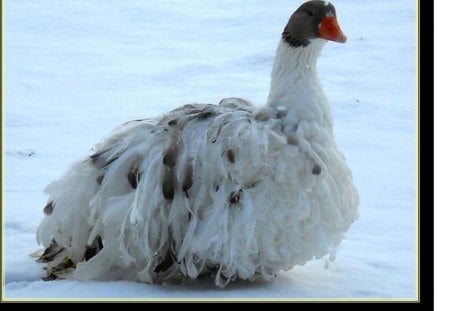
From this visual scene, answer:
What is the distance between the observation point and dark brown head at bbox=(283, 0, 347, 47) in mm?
5031

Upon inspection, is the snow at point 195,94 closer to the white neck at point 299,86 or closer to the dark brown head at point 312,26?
the white neck at point 299,86

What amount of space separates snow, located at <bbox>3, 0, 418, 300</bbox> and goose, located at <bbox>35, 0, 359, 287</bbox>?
0.17 meters

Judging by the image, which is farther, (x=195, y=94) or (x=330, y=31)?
(x=195, y=94)

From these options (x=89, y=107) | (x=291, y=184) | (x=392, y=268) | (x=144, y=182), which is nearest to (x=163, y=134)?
(x=144, y=182)

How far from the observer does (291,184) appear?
15.8 feet

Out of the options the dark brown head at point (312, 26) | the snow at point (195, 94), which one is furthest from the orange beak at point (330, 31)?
the snow at point (195, 94)

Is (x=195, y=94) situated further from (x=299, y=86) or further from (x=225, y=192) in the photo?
(x=225, y=192)

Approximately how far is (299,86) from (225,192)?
0.69 meters

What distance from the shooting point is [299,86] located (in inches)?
198

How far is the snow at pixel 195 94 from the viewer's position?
17.1ft

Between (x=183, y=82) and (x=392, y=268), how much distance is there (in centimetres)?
425

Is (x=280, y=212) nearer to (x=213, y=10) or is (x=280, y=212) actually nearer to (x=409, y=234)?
(x=409, y=234)

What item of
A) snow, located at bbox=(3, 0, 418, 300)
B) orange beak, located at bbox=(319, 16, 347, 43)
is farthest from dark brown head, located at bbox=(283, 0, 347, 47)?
snow, located at bbox=(3, 0, 418, 300)

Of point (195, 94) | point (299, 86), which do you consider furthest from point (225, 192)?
point (195, 94)
